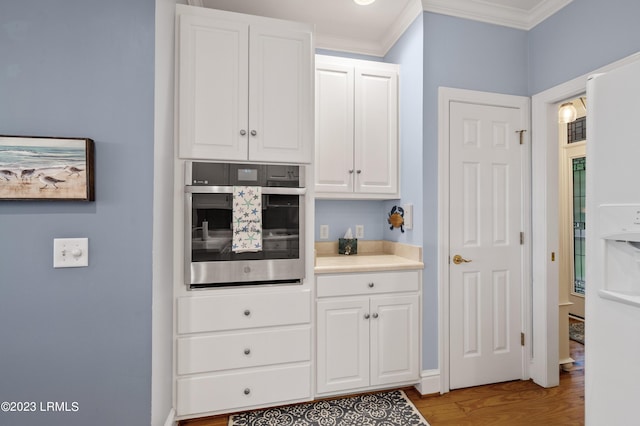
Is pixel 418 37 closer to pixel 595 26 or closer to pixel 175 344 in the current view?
pixel 595 26

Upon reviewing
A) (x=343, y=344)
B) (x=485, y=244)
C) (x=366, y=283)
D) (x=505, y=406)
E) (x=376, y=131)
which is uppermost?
(x=376, y=131)

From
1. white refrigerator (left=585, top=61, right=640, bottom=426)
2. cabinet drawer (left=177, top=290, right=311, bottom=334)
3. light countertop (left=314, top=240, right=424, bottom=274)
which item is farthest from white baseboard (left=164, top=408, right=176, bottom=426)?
white refrigerator (left=585, top=61, right=640, bottom=426)

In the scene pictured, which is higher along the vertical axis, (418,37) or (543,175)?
(418,37)

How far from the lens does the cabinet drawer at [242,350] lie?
5.81 ft

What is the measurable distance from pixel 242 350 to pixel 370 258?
1.16 meters

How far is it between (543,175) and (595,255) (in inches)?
46.7

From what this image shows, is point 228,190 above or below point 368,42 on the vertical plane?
below

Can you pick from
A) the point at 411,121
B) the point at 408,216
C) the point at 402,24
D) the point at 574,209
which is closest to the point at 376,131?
the point at 411,121

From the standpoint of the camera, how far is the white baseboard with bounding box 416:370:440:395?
2.12 m

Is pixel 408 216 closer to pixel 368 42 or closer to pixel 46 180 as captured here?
pixel 368 42

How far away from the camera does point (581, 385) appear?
7.36 feet

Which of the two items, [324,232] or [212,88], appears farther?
[324,232]

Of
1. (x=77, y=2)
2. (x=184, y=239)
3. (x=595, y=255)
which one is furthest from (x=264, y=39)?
(x=595, y=255)

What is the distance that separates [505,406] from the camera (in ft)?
6.64
